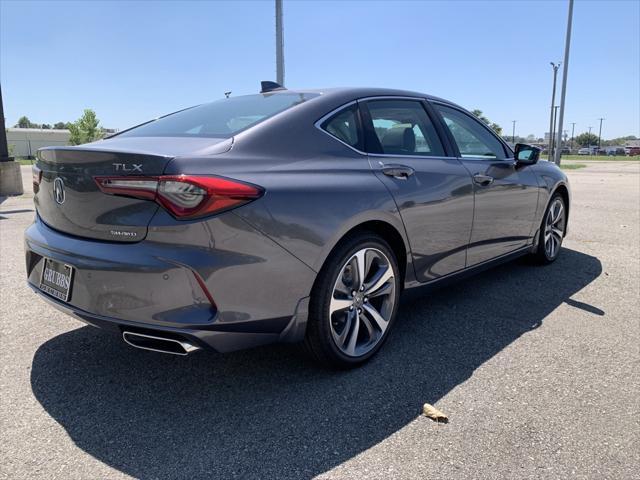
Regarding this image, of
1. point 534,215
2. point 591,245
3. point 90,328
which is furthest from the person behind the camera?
point 591,245

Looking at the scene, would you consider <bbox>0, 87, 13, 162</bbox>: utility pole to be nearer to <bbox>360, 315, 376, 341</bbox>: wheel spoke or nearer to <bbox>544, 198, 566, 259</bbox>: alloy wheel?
<bbox>544, 198, 566, 259</bbox>: alloy wheel

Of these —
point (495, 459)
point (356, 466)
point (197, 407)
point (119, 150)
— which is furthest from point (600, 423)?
point (119, 150)

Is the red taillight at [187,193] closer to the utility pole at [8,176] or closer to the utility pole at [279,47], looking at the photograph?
the utility pole at [279,47]

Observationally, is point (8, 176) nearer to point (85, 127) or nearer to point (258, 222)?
point (258, 222)

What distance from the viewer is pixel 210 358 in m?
3.19

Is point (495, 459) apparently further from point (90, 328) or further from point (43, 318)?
point (43, 318)

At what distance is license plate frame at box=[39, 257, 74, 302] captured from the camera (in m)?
2.52

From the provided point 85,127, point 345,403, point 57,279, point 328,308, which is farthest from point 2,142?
point 85,127

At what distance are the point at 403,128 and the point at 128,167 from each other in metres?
1.89

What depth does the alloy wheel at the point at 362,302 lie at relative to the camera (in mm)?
2895

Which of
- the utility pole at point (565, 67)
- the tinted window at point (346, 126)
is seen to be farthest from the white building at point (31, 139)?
the tinted window at point (346, 126)

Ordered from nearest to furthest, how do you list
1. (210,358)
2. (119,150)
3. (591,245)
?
(119,150) → (210,358) → (591,245)

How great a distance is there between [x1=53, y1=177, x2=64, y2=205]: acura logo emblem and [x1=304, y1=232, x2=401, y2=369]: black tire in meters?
1.35

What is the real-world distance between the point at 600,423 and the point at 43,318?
3558mm
